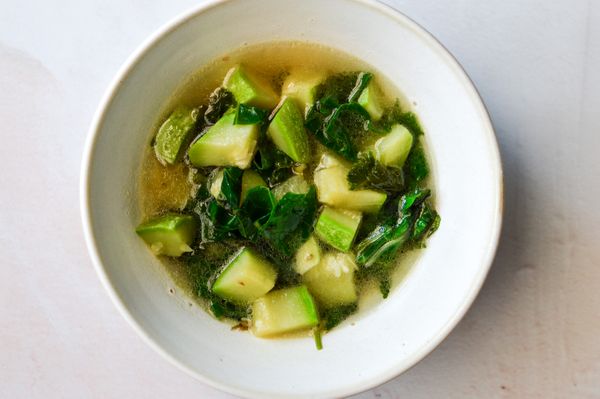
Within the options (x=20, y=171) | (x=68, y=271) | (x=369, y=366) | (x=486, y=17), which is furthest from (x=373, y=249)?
(x=20, y=171)

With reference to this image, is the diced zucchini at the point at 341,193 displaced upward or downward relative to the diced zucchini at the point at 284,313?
upward

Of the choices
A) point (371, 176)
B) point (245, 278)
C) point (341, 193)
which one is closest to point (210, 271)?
point (245, 278)

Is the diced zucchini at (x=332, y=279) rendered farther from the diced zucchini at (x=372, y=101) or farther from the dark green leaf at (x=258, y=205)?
the diced zucchini at (x=372, y=101)

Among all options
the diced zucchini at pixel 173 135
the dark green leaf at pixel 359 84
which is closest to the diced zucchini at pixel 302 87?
the dark green leaf at pixel 359 84

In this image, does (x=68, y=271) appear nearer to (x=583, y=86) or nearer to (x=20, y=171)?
(x=20, y=171)

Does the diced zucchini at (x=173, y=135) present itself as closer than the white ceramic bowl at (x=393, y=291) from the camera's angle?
No

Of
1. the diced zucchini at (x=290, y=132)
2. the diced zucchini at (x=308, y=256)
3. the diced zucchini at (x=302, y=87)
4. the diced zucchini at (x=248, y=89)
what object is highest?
the diced zucchini at (x=248, y=89)

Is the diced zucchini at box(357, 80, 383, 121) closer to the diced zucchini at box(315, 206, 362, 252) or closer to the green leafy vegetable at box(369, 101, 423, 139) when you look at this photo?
the green leafy vegetable at box(369, 101, 423, 139)
